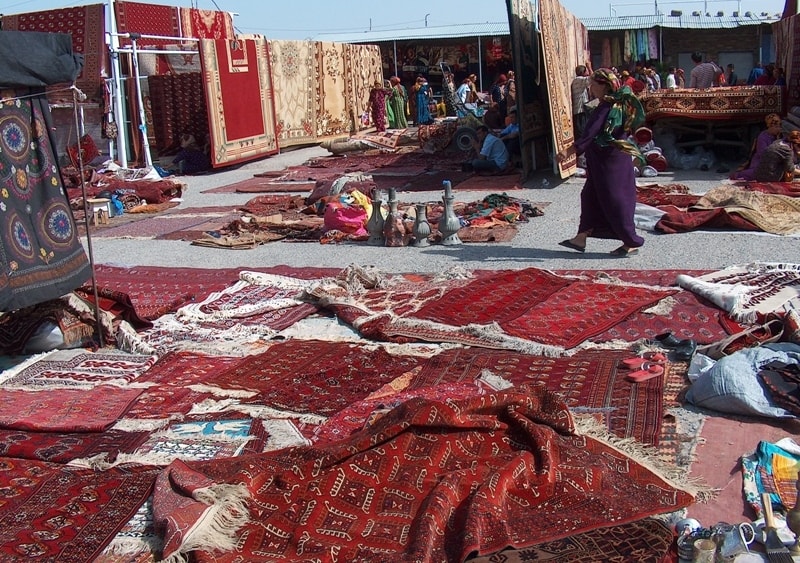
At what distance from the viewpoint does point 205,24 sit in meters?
20.4

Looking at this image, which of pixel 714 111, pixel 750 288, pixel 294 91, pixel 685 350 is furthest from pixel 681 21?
pixel 685 350

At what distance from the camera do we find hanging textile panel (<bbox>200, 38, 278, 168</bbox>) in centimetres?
1605

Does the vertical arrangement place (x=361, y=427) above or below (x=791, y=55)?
below

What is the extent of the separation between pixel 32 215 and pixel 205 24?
16228mm

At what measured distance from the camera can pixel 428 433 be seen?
3717 mm

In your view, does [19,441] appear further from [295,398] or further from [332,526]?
[332,526]

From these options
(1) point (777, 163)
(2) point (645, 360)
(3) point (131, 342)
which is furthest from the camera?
(1) point (777, 163)

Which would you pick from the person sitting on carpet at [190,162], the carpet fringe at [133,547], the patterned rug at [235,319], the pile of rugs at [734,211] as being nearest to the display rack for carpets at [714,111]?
the pile of rugs at [734,211]

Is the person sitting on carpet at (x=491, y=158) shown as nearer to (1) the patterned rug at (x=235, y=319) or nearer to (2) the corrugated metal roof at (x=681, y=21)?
(1) the patterned rug at (x=235, y=319)

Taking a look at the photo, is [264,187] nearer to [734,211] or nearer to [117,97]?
[117,97]

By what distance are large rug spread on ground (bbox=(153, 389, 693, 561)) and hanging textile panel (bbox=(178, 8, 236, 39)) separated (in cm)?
1736

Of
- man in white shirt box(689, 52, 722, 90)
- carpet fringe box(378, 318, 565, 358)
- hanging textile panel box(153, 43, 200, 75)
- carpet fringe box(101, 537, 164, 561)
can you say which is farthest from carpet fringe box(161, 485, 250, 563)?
hanging textile panel box(153, 43, 200, 75)

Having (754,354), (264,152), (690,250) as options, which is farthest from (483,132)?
(754,354)

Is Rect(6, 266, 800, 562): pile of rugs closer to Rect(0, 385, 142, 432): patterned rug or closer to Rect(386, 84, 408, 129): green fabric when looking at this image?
Rect(0, 385, 142, 432): patterned rug
